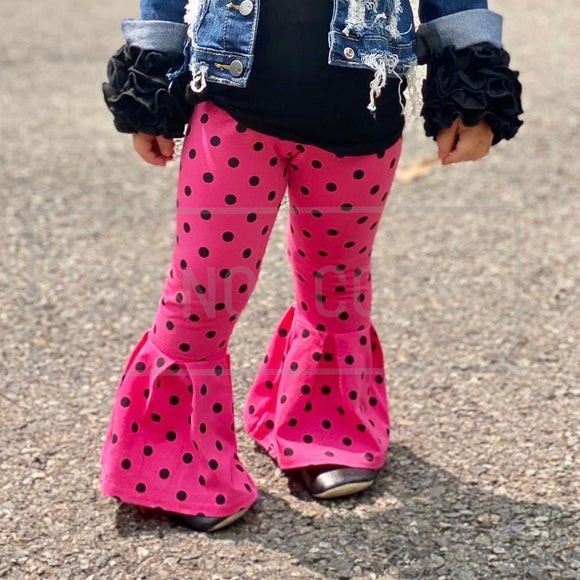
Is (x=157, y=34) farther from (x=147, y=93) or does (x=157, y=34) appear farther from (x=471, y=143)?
(x=471, y=143)

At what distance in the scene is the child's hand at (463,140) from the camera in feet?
6.99

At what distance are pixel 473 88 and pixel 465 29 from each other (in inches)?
5.1

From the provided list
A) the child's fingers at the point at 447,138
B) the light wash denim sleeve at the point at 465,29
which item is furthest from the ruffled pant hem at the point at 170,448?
the light wash denim sleeve at the point at 465,29

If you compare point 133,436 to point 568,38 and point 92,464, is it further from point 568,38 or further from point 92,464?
point 568,38

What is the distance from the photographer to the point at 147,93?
2057 millimetres

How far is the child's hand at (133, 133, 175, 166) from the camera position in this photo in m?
2.16

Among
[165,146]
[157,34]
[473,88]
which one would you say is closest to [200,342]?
[165,146]

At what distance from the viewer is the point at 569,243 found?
3.97 meters

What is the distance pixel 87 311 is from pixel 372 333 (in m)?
1.26

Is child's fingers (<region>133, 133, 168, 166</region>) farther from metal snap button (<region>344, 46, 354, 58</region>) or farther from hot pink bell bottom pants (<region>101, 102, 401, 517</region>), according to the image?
metal snap button (<region>344, 46, 354, 58</region>)

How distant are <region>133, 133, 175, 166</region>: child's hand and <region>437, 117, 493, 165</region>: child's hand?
0.59 m

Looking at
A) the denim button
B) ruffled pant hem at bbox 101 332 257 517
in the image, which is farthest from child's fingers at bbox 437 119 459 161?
ruffled pant hem at bbox 101 332 257 517

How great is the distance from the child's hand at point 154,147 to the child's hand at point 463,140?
0.59 m

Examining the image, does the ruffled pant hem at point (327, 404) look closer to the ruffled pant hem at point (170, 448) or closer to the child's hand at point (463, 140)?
the ruffled pant hem at point (170, 448)
